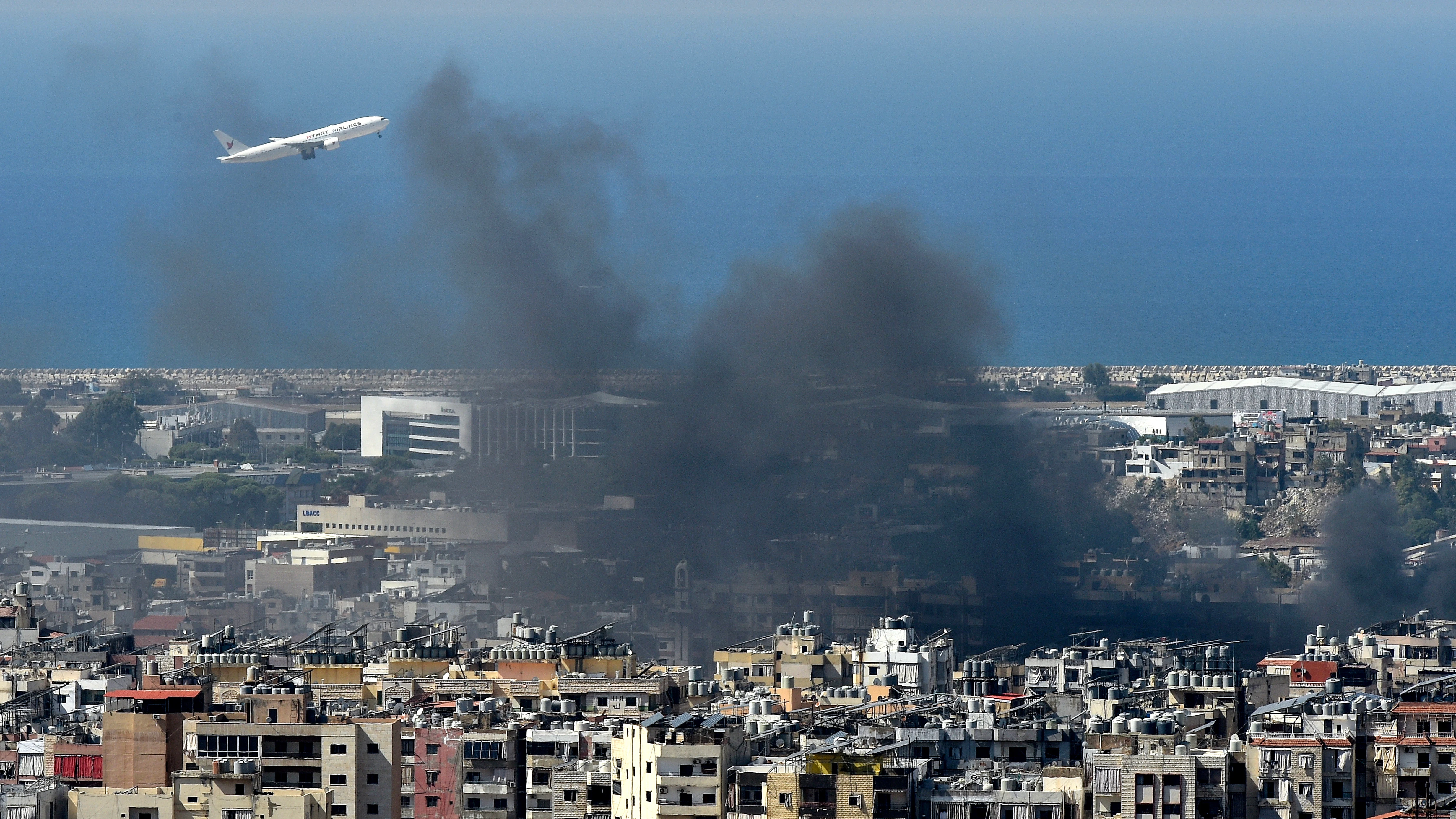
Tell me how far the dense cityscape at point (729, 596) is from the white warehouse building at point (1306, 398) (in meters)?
0.19

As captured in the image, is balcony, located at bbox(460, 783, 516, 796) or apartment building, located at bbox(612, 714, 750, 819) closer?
apartment building, located at bbox(612, 714, 750, 819)

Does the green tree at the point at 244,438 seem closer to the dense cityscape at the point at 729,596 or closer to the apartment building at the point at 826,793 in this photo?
the dense cityscape at the point at 729,596

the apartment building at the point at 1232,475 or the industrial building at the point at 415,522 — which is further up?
the apartment building at the point at 1232,475

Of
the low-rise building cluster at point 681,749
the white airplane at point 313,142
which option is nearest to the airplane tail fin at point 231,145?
the white airplane at point 313,142

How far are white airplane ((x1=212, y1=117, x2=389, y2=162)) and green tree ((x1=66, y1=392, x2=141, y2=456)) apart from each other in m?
17.2

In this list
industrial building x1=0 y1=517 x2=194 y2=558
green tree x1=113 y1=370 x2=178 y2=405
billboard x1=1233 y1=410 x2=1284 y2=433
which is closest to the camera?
industrial building x1=0 y1=517 x2=194 y2=558

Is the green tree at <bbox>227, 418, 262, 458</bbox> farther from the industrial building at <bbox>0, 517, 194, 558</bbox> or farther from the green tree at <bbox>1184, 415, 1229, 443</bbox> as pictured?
the green tree at <bbox>1184, 415, 1229, 443</bbox>

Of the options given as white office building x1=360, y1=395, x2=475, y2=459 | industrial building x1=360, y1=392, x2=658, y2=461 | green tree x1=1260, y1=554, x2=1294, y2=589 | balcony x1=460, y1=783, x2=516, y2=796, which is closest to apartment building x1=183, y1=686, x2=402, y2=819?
balcony x1=460, y1=783, x2=516, y2=796

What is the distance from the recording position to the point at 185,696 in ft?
113

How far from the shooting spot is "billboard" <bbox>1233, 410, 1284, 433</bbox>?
311ft

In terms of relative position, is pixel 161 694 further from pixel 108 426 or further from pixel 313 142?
pixel 108 426

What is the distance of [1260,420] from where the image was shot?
98.5 metres

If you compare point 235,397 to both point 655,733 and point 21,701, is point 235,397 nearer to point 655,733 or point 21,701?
point 21,701

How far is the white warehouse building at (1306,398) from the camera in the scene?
4107 inches
